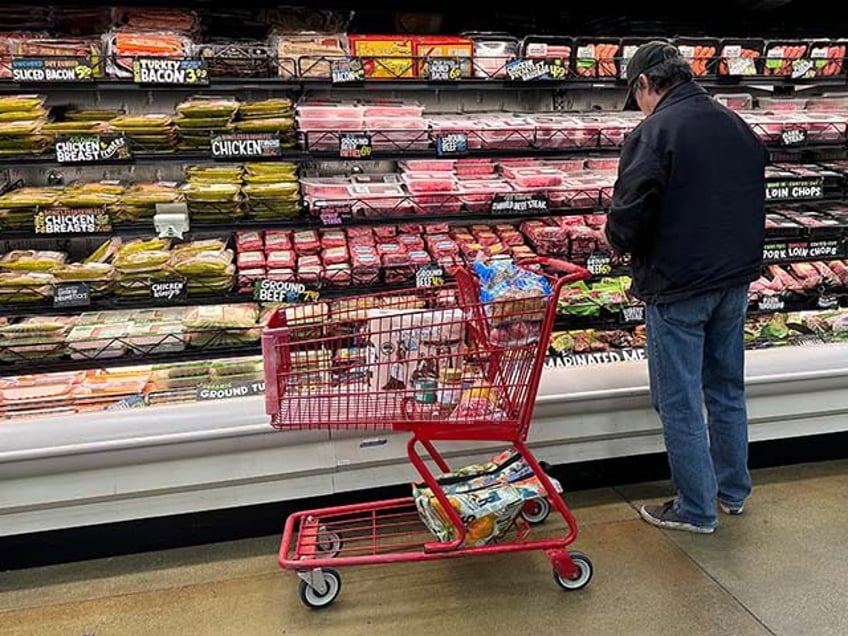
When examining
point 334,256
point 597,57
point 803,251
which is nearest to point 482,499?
point 334,256

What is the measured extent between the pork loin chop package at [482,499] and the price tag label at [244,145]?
1304 mm

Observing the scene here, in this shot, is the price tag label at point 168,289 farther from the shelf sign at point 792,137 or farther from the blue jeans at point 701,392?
the shelf sign at point 792,137

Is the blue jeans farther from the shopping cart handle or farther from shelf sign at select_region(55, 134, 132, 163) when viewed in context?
shelf sign at select_region(55, 134, 132, 163)

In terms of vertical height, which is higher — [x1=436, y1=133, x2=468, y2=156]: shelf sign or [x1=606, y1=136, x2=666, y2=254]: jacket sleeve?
[x1=436, y1=133, x2=468, y2=156]: shelf sign

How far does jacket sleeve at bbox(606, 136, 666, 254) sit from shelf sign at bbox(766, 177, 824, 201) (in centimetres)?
109

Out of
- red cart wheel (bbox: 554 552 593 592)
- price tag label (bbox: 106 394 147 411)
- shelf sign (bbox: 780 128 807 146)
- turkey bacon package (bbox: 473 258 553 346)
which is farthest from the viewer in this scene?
shelf sign (bbox: 780 128 807 146)

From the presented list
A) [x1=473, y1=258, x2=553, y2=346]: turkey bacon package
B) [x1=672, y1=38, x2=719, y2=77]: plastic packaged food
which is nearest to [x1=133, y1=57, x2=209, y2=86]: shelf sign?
[x1=473, y1=258, x2=553, y2=346]: turkey bacon package

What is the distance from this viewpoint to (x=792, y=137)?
309 centimetres

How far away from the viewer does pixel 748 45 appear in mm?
3012

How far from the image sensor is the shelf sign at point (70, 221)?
2.60 meters

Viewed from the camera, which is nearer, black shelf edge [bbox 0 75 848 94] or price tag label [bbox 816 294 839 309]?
black shelf edge [bbox 0 75 848 94]

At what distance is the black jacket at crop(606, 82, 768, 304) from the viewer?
88.8 inches

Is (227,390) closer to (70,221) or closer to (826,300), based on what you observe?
(70,221)

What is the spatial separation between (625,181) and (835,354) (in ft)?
4.35
